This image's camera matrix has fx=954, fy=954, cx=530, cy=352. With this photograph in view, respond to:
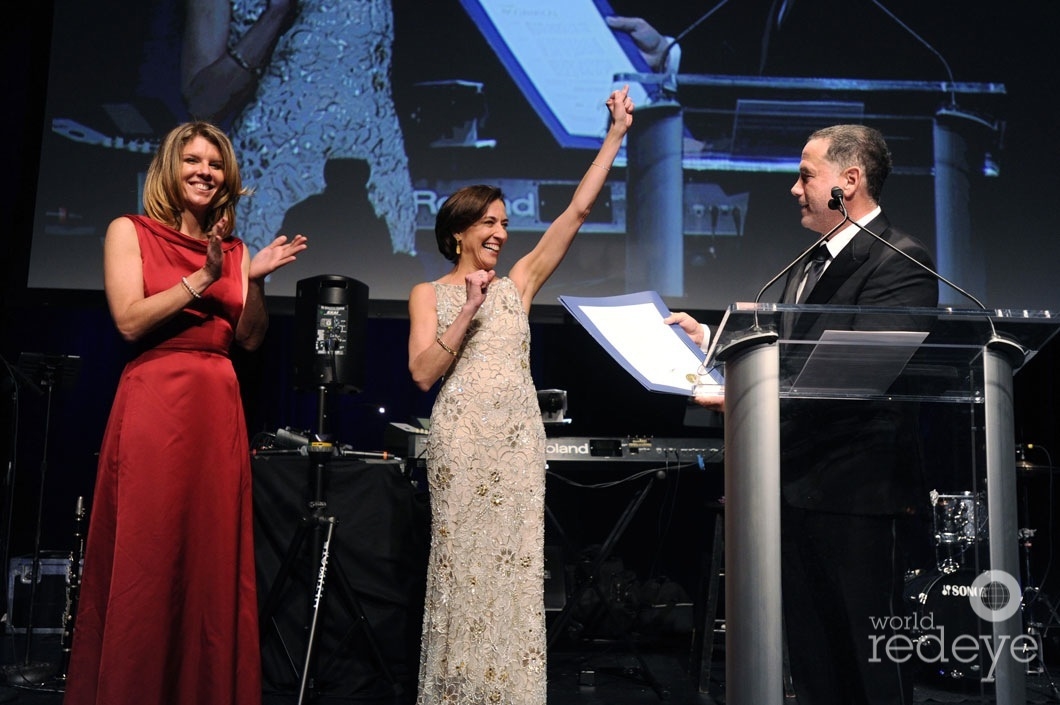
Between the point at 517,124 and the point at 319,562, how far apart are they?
267cm

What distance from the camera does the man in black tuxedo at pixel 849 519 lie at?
1.75 metres

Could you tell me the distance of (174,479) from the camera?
232 centimetres

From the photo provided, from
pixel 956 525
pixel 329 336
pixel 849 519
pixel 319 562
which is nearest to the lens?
pixel 956 525

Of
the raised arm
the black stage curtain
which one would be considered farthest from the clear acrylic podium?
the black stage curtain

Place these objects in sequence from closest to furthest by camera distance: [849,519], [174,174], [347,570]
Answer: [849,519]
[174,174]
[347,570]

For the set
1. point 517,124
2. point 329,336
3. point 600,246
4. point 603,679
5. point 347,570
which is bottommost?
point 603,679

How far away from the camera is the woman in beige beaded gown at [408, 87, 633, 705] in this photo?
2.79 meters

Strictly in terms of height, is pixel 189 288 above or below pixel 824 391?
above

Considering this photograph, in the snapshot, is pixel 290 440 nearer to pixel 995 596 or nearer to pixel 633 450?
pixel 633 450

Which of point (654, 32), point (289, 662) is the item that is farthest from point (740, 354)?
point (654, 32)

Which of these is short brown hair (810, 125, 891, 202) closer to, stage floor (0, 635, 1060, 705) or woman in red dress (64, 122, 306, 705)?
woman in red dress (64, 122, 306, 705)

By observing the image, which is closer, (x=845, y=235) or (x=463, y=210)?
(x=845, y=235)

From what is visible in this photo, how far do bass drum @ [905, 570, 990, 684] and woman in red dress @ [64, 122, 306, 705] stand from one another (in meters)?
1.62

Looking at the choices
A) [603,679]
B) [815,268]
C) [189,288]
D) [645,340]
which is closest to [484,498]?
[645,340]
